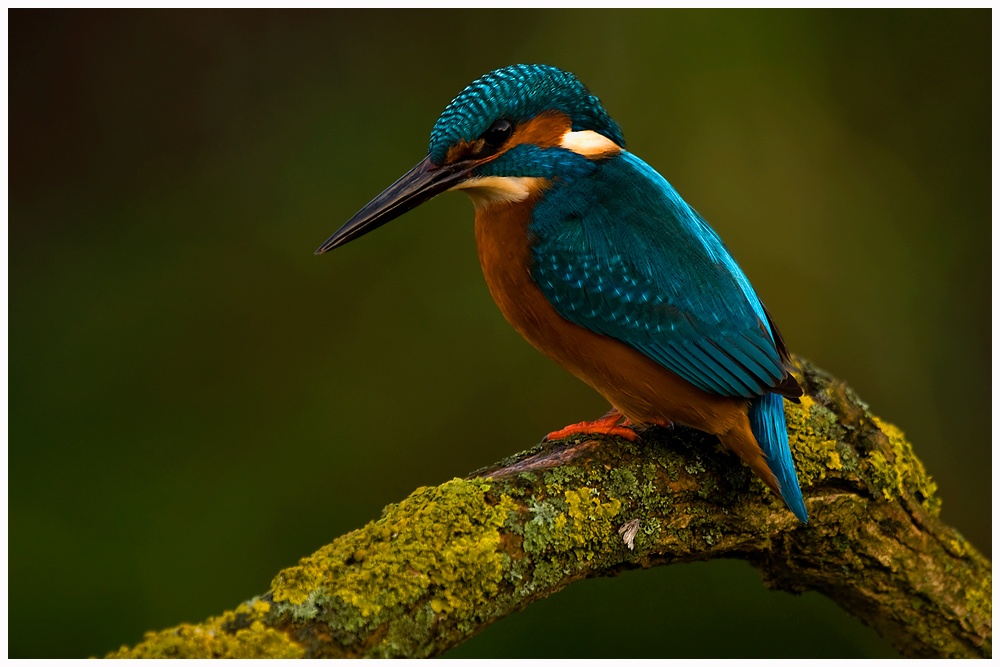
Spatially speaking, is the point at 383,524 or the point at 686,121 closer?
the point at 383,524

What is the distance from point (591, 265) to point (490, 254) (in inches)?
10.5

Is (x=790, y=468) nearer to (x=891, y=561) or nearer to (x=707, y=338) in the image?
(x=707, y=338)

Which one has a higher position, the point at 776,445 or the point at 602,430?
the point at 602,430

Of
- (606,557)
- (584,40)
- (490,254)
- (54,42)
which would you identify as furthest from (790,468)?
(54,42)

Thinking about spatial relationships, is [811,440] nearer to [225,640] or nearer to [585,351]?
[585,351]

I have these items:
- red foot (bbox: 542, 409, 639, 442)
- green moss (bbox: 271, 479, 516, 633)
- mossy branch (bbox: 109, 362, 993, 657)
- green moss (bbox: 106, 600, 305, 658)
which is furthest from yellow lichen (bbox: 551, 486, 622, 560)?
green moss (bbox: 106, 600, 305, 658)

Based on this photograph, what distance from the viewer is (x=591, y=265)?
72.2 inches

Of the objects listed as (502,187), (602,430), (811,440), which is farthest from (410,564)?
(811,440)

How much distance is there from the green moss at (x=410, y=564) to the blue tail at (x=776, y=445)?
60 centimetres

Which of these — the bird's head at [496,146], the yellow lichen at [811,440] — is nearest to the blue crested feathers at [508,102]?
the bird's head at [496,146]

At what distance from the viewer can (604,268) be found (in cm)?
183

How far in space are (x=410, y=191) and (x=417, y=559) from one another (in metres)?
0.84

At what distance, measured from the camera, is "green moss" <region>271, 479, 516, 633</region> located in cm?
138

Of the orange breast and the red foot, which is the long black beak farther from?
the red foot
